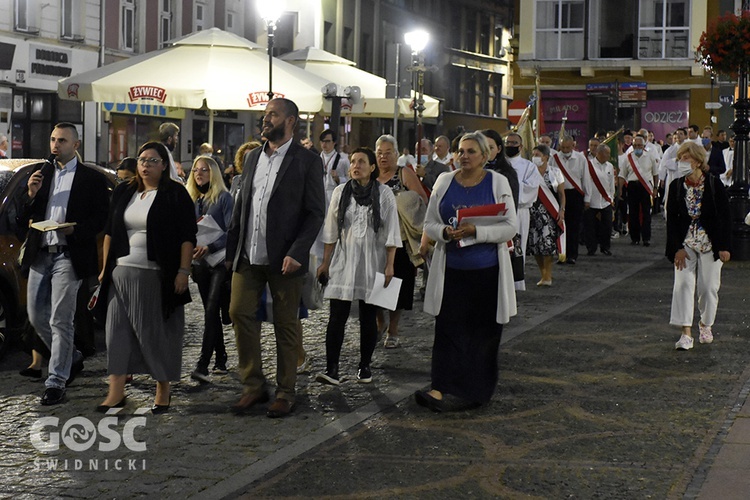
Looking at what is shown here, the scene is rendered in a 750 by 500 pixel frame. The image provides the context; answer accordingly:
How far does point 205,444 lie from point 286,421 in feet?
2.57

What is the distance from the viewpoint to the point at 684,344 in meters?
11.1

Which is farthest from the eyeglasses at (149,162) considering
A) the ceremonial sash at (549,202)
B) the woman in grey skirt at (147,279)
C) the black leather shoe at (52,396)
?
the ceremonial sash at (549,202)

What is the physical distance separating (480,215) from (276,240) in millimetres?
1285

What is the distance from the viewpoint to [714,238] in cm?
1113

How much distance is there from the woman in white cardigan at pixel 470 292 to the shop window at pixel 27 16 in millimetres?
24321

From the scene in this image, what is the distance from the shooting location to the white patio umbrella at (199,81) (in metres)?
18.8

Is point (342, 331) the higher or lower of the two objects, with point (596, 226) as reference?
lower

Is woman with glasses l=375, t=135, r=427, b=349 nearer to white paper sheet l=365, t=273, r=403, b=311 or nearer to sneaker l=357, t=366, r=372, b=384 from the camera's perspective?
white paper sheet l=365, t=273, r=403, b=311

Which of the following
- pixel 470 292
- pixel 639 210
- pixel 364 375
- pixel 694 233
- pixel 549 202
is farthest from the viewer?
pixel 639 210

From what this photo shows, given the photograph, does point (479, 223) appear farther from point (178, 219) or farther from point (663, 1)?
point (663, 1)

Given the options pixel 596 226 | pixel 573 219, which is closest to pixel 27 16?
pixel 596 226

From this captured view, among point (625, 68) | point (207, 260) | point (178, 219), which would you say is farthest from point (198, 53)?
point (625, 68)

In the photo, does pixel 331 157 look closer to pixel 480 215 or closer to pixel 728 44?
pixel 728 44

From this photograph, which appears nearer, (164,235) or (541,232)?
(164,235)
